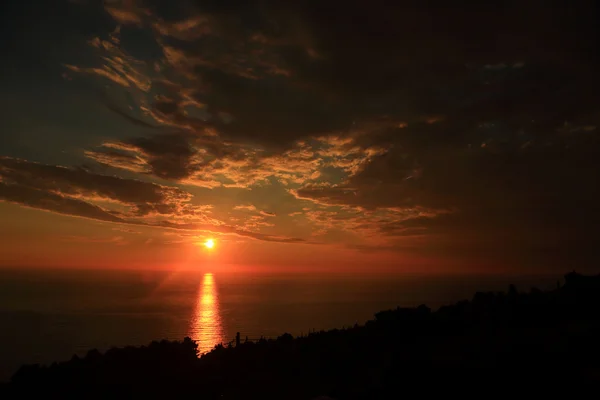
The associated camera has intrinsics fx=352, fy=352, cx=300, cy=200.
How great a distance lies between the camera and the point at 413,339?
23047 millimetres

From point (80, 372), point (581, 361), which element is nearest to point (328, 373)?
point (581, 361)

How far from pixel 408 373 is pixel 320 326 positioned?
167 meters

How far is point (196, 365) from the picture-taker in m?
28.5

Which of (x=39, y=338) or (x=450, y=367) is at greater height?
(x=450, y=367)

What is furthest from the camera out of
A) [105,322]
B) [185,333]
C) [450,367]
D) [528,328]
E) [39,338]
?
[105,322]

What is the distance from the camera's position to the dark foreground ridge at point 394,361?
14.0 m

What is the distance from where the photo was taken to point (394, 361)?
A: 16.6 m

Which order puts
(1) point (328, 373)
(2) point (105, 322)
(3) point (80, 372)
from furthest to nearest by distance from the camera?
1. (2) point (105, 322)
2. (3) point (80, 372)
3. (1) point (328, 373)

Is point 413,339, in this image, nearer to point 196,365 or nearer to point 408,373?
point 408,373

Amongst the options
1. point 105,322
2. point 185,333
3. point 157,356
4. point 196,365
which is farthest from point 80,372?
point 105,322

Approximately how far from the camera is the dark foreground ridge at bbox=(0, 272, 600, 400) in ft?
45.9

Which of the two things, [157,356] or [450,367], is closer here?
[450,367]

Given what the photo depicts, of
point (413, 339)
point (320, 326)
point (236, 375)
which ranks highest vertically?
point (413, 339)

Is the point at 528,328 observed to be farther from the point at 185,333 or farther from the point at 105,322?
the point at 105,322
